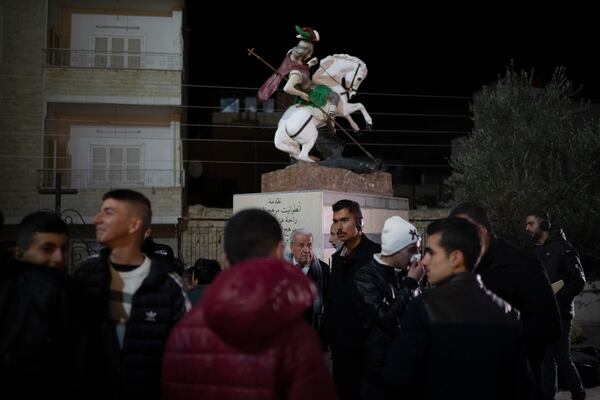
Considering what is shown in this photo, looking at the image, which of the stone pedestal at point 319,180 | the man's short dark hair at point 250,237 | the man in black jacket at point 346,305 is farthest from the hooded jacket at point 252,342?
A: the stone pedestal at point 319,180

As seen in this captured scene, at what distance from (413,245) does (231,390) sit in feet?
6.70

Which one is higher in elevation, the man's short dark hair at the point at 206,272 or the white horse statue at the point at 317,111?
the white horse statue at the point at 317,111

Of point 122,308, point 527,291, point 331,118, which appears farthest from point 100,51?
point 527,291

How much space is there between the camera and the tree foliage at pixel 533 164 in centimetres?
1412

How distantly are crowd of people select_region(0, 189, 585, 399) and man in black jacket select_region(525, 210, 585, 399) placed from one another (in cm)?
233

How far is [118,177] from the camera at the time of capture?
62.9 ft

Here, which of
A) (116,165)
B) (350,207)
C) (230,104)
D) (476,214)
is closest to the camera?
(476,214)

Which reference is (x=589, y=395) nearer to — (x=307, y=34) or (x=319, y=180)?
(x=319, y=180)

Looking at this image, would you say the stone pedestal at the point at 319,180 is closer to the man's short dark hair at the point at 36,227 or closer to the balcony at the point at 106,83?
the man's short dark hair at the point at 36,227

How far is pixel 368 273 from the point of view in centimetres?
378

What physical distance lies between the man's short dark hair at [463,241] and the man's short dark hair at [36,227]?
1878mm

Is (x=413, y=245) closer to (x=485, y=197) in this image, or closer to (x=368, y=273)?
(x=368, y=273)

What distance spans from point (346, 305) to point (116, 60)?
56.4 ft

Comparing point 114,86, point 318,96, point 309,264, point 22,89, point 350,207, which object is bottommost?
point 309,264
